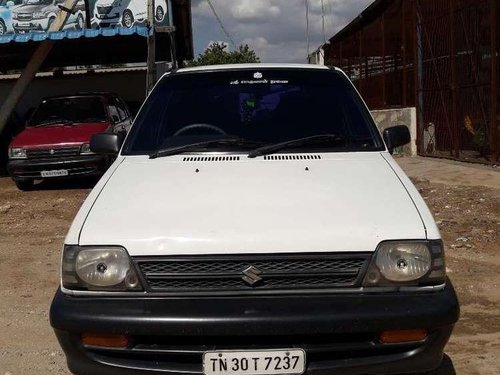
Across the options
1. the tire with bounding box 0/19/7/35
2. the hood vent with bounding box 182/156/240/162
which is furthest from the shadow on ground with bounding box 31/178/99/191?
the hood vent with bounding box 182/156/240/162

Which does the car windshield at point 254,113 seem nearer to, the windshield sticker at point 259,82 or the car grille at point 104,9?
the windshield sticker at point 259,82

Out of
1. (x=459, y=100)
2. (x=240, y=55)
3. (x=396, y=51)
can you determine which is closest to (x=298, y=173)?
(x=459, y=100)

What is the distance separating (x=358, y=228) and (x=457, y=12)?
11.1 m

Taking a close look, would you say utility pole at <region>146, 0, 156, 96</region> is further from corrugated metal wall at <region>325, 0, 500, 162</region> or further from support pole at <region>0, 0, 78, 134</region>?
corrugated metal wall at <region>325, 0, 500, 162</region>

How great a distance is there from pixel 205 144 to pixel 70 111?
8.65 meters

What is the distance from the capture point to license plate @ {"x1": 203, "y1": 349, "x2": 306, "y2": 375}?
2668mm

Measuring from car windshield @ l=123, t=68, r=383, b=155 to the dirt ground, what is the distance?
1.40 meters

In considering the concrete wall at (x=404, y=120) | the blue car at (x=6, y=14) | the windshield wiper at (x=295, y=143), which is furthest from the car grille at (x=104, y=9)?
the windshield wiper at (x=295, y=143)

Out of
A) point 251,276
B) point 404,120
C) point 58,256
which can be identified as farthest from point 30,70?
point 251,276

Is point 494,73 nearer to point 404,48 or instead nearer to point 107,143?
point 404,48

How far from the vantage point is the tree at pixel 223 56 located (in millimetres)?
41775

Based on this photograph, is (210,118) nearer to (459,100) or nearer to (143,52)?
(459,100)

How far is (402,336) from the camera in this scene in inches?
108

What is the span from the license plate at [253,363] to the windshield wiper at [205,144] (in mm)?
1492
